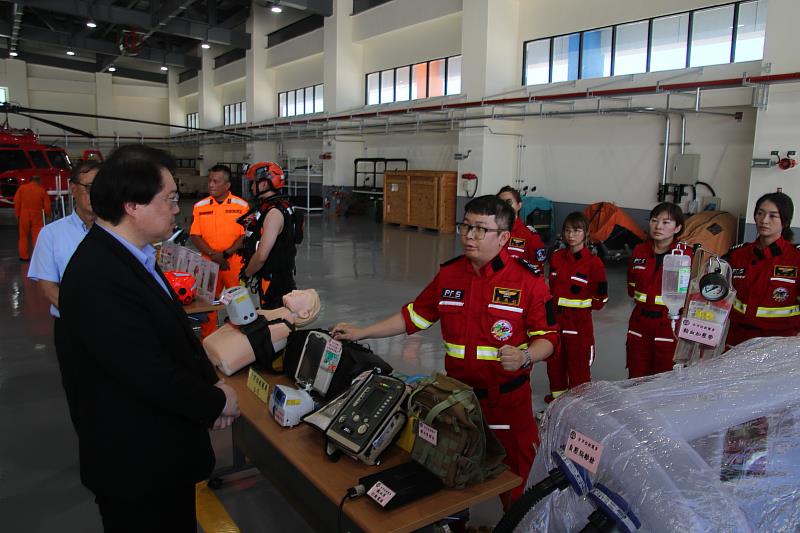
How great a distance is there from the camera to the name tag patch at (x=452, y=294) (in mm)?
2465

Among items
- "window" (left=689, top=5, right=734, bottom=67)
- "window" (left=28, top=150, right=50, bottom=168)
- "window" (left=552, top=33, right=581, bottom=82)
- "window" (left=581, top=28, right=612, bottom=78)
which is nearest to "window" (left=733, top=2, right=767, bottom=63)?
"window" (left=689, top=5, right=734, bottom=67)

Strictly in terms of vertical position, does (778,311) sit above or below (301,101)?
below

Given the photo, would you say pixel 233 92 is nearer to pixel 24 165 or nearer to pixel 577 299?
pixel 24 165

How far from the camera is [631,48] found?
36.3 feet

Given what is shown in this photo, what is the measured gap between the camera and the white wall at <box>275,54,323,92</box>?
19750 mm

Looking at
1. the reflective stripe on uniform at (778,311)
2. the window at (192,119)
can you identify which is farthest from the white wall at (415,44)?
the window at (192,119)

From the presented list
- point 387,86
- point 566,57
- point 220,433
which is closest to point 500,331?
point 220,433

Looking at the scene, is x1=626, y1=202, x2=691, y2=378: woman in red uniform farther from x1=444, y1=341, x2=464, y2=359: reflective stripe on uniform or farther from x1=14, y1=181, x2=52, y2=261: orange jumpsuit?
x1=14, y1=181, x2=52, y2=261: orange jumpsuit

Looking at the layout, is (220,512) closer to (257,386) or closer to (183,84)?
(257,386)

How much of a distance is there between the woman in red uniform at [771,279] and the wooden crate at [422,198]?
1110 centimetres

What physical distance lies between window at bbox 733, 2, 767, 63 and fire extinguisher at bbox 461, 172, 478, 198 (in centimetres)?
589

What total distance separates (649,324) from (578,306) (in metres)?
0.57

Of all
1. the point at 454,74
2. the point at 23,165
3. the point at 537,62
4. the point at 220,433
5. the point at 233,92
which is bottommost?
the point at 220,433

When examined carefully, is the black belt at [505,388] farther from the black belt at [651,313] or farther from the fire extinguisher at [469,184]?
the fire extinguisher at [469,184]
